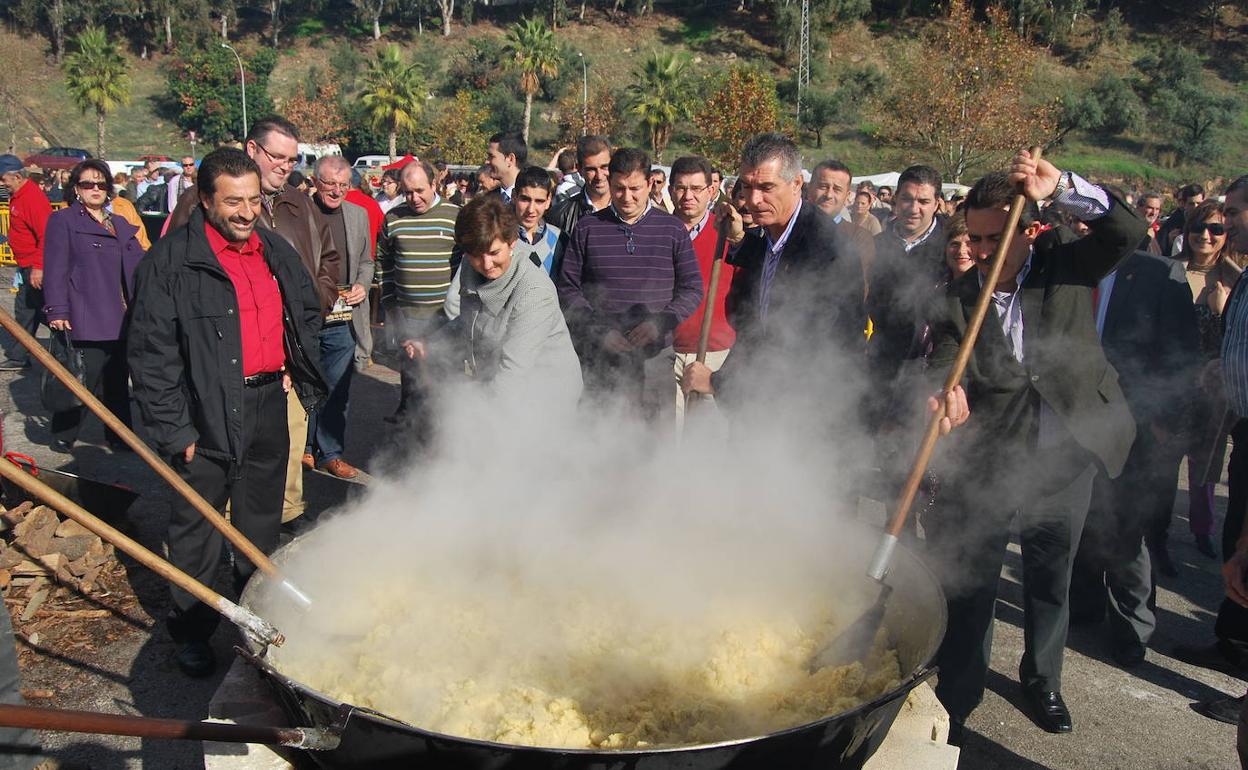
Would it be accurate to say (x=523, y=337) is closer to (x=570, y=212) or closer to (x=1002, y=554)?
(x=570, y=212)

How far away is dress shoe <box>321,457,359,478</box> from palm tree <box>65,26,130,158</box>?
50776 mm

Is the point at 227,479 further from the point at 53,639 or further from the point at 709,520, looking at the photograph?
the point at 709,520

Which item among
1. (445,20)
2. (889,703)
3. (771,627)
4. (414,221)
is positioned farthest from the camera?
(445,20)

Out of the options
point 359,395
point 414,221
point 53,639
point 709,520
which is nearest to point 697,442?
point 709,520

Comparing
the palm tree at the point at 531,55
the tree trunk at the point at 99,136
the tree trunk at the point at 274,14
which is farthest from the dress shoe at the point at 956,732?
the tree trunk at the point at 274,14

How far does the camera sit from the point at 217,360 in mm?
3199

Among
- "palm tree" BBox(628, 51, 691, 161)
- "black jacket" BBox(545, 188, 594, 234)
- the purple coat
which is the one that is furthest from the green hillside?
the purple coat

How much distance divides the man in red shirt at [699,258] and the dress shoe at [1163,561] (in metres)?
2.58

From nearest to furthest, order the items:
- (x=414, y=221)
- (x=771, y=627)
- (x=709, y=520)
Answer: (x=771, y=627) < (x=709, y=520) < (x=414, y=221)

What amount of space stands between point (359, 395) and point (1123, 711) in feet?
20.3

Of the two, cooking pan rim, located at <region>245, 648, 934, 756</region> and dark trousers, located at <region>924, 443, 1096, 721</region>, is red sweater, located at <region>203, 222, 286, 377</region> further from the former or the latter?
dark trousers, located at <region>924, 443, 1096, 721</region>

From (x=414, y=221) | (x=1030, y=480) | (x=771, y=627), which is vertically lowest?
(x=771, y=627)

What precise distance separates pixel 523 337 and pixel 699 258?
5.67 ft

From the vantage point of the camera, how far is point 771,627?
8.77 ft
